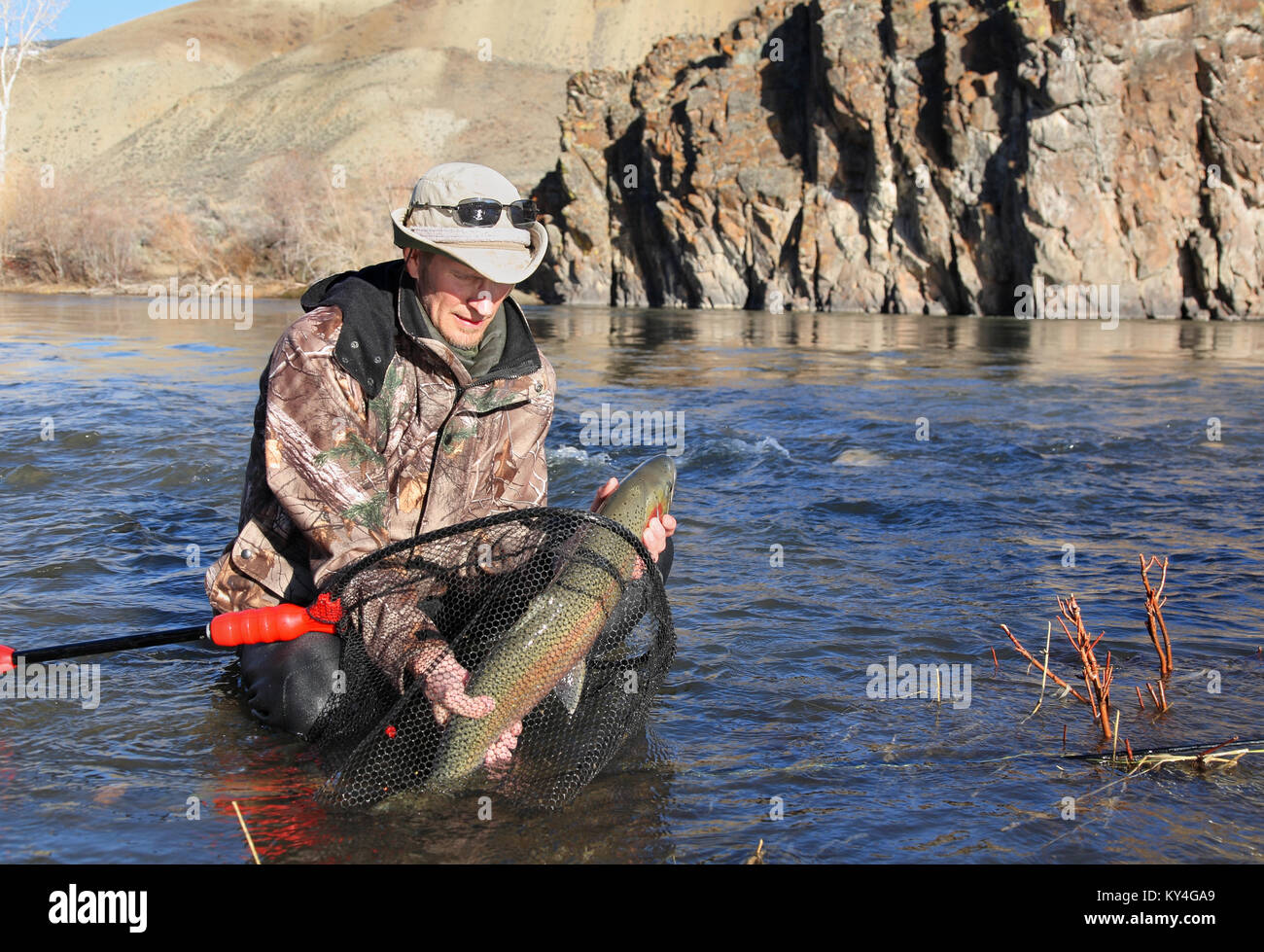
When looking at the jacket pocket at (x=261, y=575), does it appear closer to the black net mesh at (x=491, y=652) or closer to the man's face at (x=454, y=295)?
the black net mesh at (x=491, y=652)

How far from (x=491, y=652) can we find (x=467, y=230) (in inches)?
59.5

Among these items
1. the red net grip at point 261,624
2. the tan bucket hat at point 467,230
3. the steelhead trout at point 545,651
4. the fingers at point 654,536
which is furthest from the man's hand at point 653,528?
the red net grip at point 261,624

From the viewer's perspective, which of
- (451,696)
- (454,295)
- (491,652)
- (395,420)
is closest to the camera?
(451,696)

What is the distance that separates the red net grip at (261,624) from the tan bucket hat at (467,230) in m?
1.31

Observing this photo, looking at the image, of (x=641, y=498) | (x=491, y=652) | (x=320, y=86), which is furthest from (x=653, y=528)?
(x=320, y=86)

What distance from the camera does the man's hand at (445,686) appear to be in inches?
141

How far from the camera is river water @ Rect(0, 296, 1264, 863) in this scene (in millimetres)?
3682

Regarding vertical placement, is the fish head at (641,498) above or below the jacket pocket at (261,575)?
above

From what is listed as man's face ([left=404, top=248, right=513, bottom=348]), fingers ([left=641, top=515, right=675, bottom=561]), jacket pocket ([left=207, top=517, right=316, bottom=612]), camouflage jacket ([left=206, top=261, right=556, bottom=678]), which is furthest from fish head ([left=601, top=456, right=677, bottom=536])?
jacket pocket ([left=207, top=517, right=316, bottom=612])

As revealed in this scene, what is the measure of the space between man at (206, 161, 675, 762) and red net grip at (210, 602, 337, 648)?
0.59ft

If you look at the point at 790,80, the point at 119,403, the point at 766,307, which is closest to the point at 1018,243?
the point at 766,307

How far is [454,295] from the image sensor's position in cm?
420

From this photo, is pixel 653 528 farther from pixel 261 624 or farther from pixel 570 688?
pixel 261 624

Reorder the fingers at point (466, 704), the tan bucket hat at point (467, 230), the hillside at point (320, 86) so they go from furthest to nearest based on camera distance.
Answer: the hillside at point (320, 86) < the tan bucket hat at point (467, 230) < the fingers at point (466, 704)
